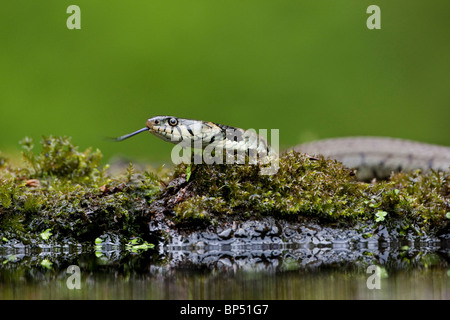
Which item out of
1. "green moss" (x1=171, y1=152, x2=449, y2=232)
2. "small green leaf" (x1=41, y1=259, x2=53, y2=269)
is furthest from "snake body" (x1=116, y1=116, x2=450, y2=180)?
"small green leaf" (x1=41, y1=259, x2=53, y2=269)

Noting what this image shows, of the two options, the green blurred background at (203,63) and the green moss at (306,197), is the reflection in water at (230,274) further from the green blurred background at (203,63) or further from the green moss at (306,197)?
the green blurred background at (203,63)

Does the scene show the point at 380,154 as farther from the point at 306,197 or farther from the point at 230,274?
the point at 230,274

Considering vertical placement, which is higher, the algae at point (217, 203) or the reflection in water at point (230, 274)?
the algae at point (217, 203)

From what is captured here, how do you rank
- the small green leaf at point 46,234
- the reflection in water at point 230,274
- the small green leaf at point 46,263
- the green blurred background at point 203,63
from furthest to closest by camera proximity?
the green blurred background at point 203,63 < the small green leaf at point 46,234 < the small green leaf at point 46,263 < the reflection in water at point 230,274

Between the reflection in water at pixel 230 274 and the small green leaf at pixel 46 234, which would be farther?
the small green leaf at pixel 46 234

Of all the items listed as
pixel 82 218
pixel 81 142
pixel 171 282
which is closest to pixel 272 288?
pixel 171 282

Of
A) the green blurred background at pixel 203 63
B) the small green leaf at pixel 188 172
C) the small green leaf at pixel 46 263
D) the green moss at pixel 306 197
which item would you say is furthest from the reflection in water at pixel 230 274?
the green blurred background at pixel 203 63

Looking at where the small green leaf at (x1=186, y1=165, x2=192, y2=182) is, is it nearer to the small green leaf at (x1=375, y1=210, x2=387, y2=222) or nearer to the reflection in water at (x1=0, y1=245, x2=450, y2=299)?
the reflection in water at (x1=0, y1=245, x2=450, y2=299)
